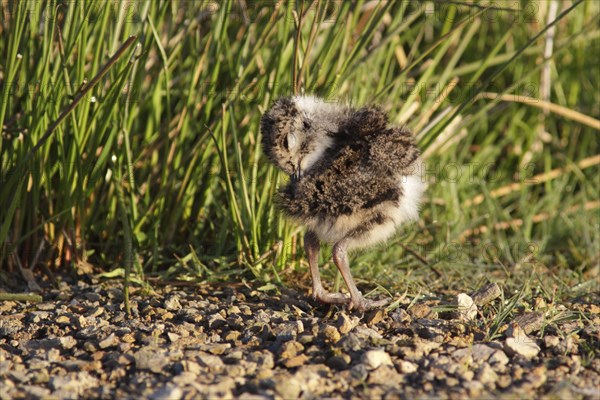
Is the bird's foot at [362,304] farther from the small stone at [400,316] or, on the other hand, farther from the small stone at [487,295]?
the small stone at [487,295]

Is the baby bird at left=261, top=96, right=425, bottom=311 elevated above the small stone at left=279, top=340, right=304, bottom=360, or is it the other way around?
the baby bird at left=261, top=96, right=425, bottom=311

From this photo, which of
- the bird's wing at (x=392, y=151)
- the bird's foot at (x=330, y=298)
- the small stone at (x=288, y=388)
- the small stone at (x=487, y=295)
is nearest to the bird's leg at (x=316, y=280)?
the bird's foot at (x=330, y=298)

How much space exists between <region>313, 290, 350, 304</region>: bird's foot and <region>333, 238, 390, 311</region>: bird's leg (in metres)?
0.04

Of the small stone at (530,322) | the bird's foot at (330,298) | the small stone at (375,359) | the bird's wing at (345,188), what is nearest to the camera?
the small stone at (375,359)

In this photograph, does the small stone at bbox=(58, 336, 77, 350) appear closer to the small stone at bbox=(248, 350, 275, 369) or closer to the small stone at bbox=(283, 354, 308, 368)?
the small stone at bbox=(248, 350, 275, 369)

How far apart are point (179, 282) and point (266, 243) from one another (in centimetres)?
45

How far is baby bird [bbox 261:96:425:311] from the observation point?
2836mm

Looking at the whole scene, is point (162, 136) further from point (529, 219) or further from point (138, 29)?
point (529, 219)

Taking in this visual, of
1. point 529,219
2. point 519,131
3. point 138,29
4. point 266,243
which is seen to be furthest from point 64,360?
point 519,131

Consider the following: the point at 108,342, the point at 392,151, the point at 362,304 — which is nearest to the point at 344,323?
the point at 362,304

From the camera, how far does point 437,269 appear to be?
3.73 meters

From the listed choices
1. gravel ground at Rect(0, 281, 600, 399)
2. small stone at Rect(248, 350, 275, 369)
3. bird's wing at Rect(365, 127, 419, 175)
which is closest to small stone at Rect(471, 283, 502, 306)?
gravel ground at Rect(0, 281, 600, 399)

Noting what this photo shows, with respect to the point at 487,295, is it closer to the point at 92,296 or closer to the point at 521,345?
the point at 521,345

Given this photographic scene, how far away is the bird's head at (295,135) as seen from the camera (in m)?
2.88
